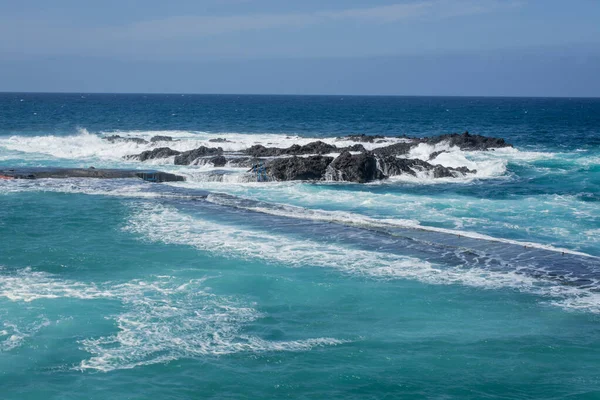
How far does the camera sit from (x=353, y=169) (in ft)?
121

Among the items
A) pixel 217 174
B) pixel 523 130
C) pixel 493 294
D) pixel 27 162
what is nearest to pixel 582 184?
pixel 217 174

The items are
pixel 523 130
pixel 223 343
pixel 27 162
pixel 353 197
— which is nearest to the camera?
pixel 223 343

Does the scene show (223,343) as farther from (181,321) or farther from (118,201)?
(118,201)

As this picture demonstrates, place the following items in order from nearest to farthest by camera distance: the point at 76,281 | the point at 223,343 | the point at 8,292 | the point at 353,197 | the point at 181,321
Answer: the point at 223,343 → the point at 181,321 → the point at 8,292 → the point at 76,281 → the point at 353,197

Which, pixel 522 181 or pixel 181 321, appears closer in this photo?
pixel 181 321

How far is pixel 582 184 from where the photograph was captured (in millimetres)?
37656

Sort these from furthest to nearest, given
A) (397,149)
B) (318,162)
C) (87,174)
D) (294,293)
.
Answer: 1. (397,149)
2. (318,162)
3. (87,174)
4. (294,293)

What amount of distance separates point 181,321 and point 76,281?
4.50 meters

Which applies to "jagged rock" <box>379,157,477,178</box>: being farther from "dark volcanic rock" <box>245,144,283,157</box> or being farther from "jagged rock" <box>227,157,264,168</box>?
"dark volcanic rock" <box>245,144,283,157</box>

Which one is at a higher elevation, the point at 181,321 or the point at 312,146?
the point at 312,146

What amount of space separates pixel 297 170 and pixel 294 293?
794 inches

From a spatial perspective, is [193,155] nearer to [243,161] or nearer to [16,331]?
[243,161]

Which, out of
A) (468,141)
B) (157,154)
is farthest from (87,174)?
(468,141)

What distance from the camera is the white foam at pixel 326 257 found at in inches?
704
